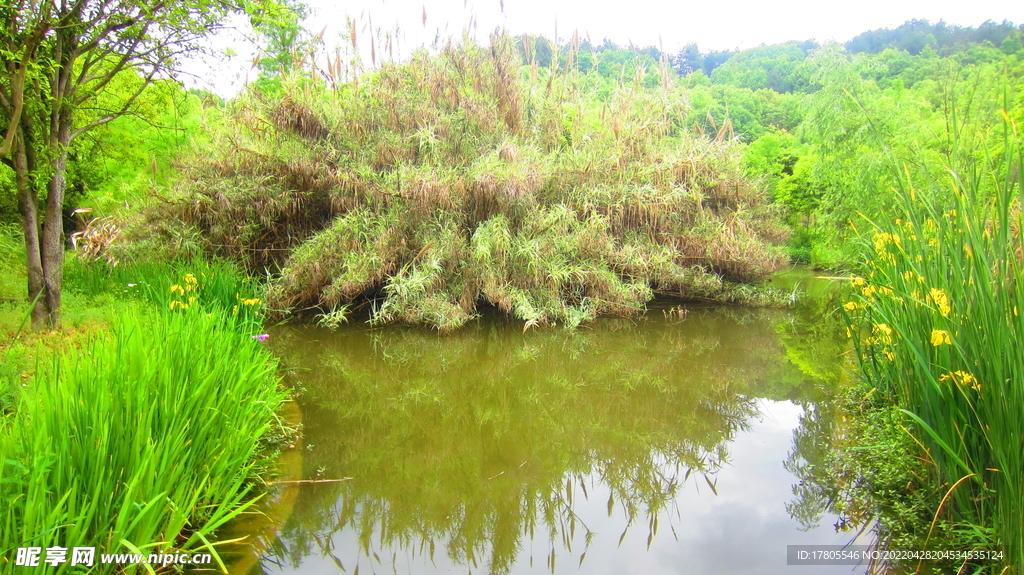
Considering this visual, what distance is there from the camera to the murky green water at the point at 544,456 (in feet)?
10.0

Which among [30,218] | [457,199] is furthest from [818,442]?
[30,218]

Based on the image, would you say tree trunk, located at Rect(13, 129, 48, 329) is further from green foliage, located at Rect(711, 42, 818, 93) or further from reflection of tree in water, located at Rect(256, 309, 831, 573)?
green foliage, located at Rect(711, 42, 818, 93)

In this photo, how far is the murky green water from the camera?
3.06 m

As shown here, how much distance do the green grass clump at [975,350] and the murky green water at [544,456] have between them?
0.81 m

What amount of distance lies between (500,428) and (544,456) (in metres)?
0.63

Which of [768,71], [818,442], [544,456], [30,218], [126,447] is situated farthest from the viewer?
[768,71]

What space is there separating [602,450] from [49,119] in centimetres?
640

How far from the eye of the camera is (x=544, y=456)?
425cm

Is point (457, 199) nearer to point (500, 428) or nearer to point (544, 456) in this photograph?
point (500, 428)

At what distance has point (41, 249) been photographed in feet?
18.6

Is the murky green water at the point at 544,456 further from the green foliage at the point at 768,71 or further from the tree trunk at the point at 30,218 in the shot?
the green foliage at the point at 768,71

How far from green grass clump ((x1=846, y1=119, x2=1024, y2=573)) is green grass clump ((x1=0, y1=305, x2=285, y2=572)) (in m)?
3.27

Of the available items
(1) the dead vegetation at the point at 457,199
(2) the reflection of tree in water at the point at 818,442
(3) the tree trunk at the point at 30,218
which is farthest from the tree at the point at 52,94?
(2) the reflection of tree in water at the point at 818,442

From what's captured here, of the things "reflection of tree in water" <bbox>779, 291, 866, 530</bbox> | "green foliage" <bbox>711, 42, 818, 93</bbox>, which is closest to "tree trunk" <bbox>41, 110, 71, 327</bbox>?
"reflection of tree in water" <bbox>779, 291, 866, 530</bbox>
